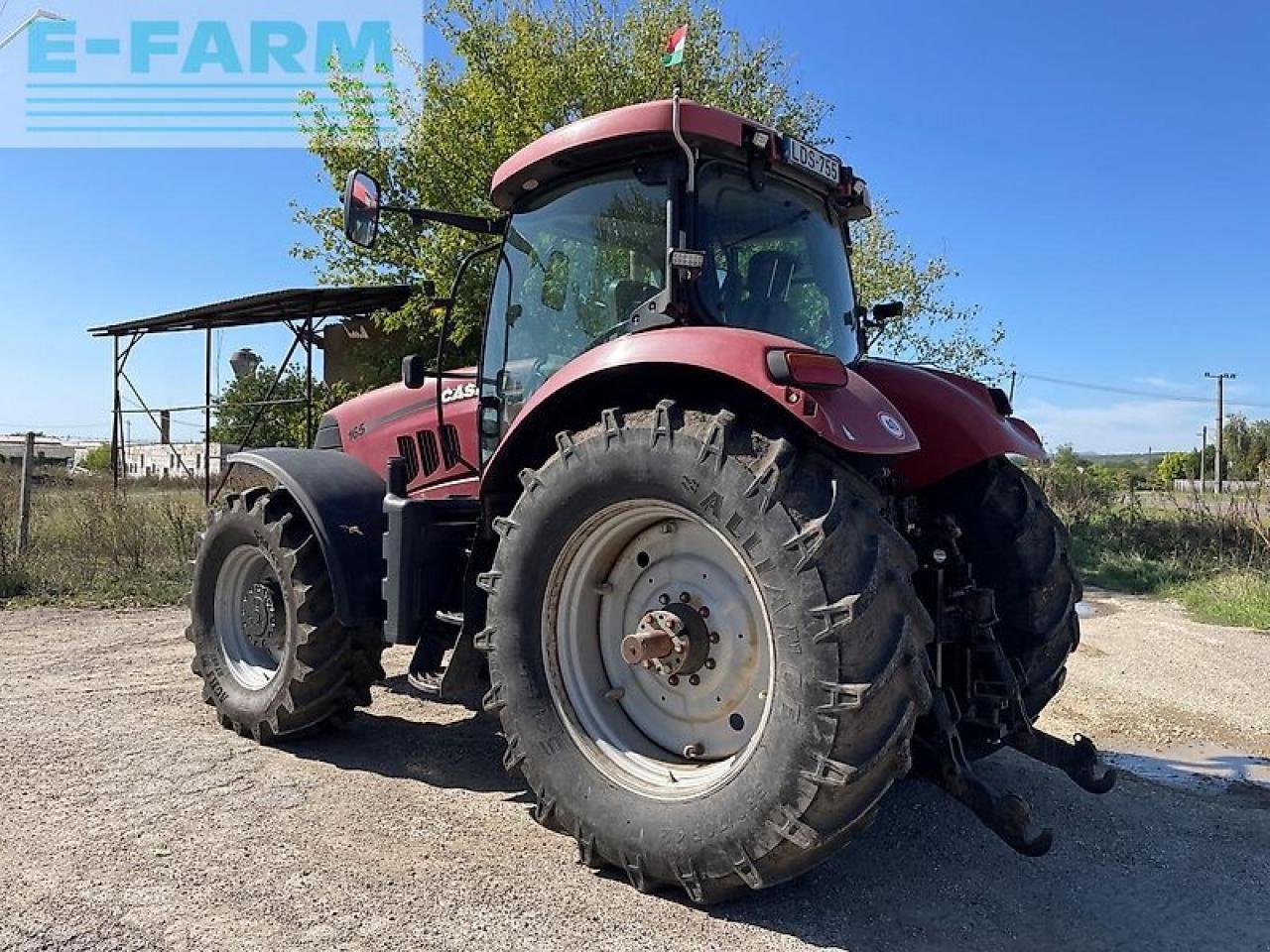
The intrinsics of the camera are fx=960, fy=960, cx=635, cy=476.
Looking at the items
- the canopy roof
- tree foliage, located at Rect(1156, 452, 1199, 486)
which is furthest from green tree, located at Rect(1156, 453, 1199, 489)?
the canopy roof

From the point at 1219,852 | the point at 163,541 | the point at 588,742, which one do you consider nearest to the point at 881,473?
the point at 588,742

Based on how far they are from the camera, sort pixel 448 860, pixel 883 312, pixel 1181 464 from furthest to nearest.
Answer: pixel 1181 464
pixel 883 312
pixel 448 860

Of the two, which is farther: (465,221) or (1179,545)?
(1179,545)

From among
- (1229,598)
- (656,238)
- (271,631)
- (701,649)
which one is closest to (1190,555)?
(1229,598)

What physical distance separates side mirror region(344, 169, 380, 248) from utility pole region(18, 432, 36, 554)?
7762mm

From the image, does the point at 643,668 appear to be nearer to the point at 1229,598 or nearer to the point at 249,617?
the point at 249,617

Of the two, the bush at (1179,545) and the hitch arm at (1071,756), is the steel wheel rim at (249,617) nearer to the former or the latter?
the hitch arm at (1071,756)

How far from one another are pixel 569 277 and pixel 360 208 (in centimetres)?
95

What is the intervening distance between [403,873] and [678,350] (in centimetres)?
187

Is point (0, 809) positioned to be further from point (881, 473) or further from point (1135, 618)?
point (1135, 618)

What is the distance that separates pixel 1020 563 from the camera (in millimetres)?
3734

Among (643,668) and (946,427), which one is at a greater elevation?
(946,427)

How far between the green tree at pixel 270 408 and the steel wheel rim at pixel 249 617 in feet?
27.0

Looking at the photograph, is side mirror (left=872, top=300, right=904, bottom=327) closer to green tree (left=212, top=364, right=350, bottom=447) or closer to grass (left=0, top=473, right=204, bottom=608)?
grass (left=0, top=473, right=204, bottom=608)
